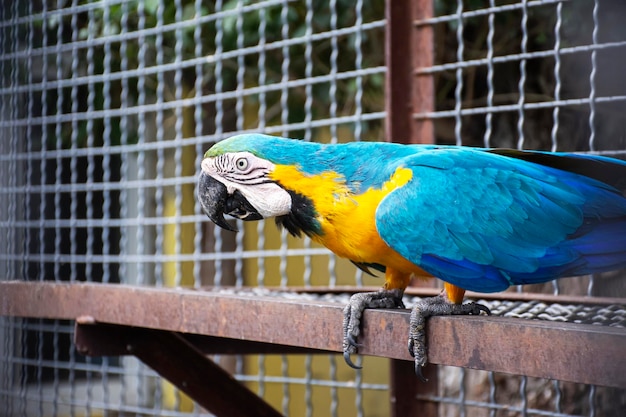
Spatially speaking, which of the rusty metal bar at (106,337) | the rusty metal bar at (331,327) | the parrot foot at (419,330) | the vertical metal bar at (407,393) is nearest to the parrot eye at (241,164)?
the rusty metal bar at (331,327)

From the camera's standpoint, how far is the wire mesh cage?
1.62m

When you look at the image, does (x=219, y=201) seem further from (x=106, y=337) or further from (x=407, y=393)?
(x=407, y=393)

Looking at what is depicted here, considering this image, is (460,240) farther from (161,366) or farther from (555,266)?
(161,366)

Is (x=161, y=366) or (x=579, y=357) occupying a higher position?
(x=579, y=357)

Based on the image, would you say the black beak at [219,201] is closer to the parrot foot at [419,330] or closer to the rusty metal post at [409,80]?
the parrot foot at [419,330]

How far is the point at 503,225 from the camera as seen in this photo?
1.02 m

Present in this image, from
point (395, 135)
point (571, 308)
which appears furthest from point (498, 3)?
point (571, 308)

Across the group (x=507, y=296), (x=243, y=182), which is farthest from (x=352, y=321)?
(x=507, y=296)

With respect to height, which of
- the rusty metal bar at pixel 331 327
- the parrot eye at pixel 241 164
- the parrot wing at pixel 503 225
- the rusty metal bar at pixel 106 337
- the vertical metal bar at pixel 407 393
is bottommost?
the vertical metal bar at pixel 407 393

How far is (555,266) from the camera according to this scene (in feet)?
3.33

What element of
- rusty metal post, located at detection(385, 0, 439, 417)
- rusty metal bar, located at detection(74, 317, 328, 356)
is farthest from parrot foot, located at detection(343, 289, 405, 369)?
rusty metal post, located at detection(385, 0, 439, 417)

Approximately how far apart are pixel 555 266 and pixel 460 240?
123mm

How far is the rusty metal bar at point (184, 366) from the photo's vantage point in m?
1.47

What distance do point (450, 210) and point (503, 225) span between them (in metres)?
0.07
